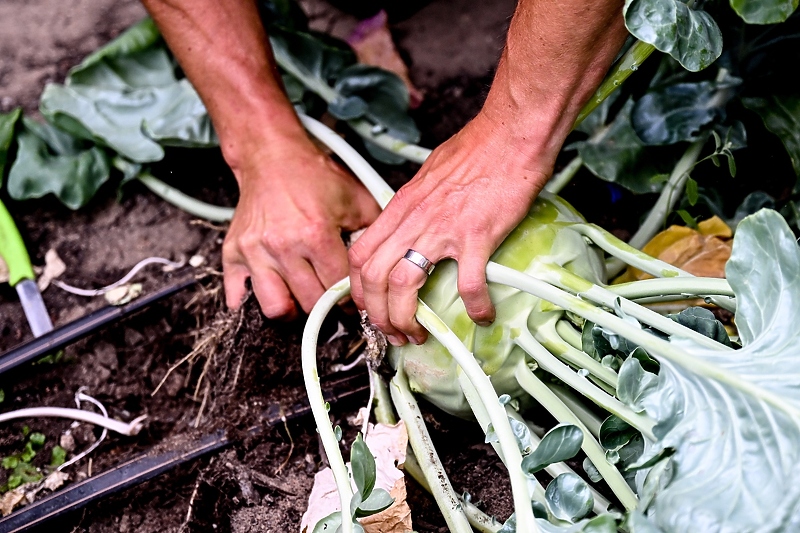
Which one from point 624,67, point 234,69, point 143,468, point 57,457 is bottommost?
point 57,457

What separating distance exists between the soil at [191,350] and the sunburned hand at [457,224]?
0.95 ft

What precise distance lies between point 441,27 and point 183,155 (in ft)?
2.93

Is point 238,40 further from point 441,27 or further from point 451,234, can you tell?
point 441,27

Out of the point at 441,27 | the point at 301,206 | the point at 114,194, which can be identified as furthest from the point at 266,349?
the point at 441,27

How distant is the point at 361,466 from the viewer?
0.90 metres

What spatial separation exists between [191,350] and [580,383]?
2.88 ft

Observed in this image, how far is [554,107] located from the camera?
1055mm

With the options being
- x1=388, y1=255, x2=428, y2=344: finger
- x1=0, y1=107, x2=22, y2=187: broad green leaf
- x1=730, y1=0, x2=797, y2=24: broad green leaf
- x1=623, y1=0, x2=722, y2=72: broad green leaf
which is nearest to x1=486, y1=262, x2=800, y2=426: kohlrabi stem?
x1=388, y1=255, x2=428, y2=344: finger

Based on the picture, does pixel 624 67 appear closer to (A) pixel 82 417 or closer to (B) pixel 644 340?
(B) pixel 644 340

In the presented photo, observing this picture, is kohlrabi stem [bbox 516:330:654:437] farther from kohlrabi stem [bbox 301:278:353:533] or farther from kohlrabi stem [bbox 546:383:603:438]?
kohlrabi stem [bbox 301:278:353:533]

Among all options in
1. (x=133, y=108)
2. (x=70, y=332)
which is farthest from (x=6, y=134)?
(x=70, y=332)

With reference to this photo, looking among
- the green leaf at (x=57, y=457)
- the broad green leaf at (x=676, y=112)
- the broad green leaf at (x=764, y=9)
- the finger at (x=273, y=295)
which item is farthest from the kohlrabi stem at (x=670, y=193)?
the green leaf at (x=57, y=457)

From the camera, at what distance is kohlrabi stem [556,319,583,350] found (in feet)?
3.72

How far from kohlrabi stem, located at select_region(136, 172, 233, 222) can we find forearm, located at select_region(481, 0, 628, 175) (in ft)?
2.65
